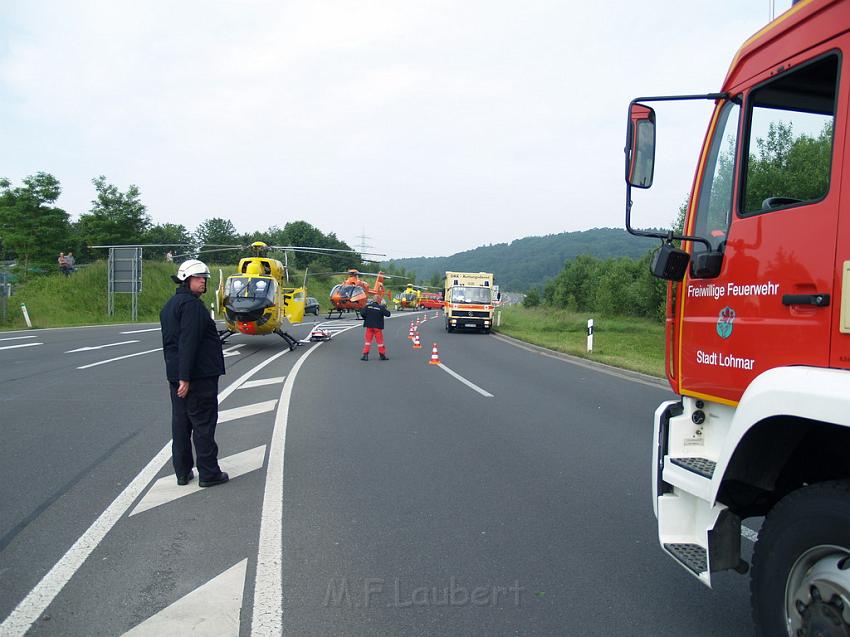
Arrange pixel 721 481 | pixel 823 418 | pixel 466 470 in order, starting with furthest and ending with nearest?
pixel 466 470 < pixel 721 481 < pixel 823 418

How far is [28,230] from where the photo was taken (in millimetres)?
36312

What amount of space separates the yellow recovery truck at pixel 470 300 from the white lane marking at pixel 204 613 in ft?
91.9

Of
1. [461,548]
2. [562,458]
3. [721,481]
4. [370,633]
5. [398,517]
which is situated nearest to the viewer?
[721,481]

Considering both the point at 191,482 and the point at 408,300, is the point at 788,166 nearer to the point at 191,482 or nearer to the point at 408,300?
the point at 191,482

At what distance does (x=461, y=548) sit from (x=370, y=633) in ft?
4.03

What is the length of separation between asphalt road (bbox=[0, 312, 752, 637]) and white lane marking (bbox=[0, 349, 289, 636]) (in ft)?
0.05

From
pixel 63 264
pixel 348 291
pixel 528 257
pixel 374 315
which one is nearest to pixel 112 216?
pixel 63 264

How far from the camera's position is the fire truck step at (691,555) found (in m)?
3.10

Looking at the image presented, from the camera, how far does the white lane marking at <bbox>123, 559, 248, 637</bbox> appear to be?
3334mm

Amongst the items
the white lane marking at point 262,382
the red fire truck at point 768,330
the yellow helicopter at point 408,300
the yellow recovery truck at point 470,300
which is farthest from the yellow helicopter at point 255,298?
the yellow helicopter at point 408,300

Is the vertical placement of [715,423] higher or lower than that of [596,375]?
higher

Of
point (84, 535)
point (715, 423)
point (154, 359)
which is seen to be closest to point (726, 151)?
point (715, 423)

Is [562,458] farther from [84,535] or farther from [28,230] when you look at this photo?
[28,230]

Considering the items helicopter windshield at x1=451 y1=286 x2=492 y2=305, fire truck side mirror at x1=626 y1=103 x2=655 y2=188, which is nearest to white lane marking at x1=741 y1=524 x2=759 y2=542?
fire truck side mirror at x1=626 y1=103 x2=655 y2=188
